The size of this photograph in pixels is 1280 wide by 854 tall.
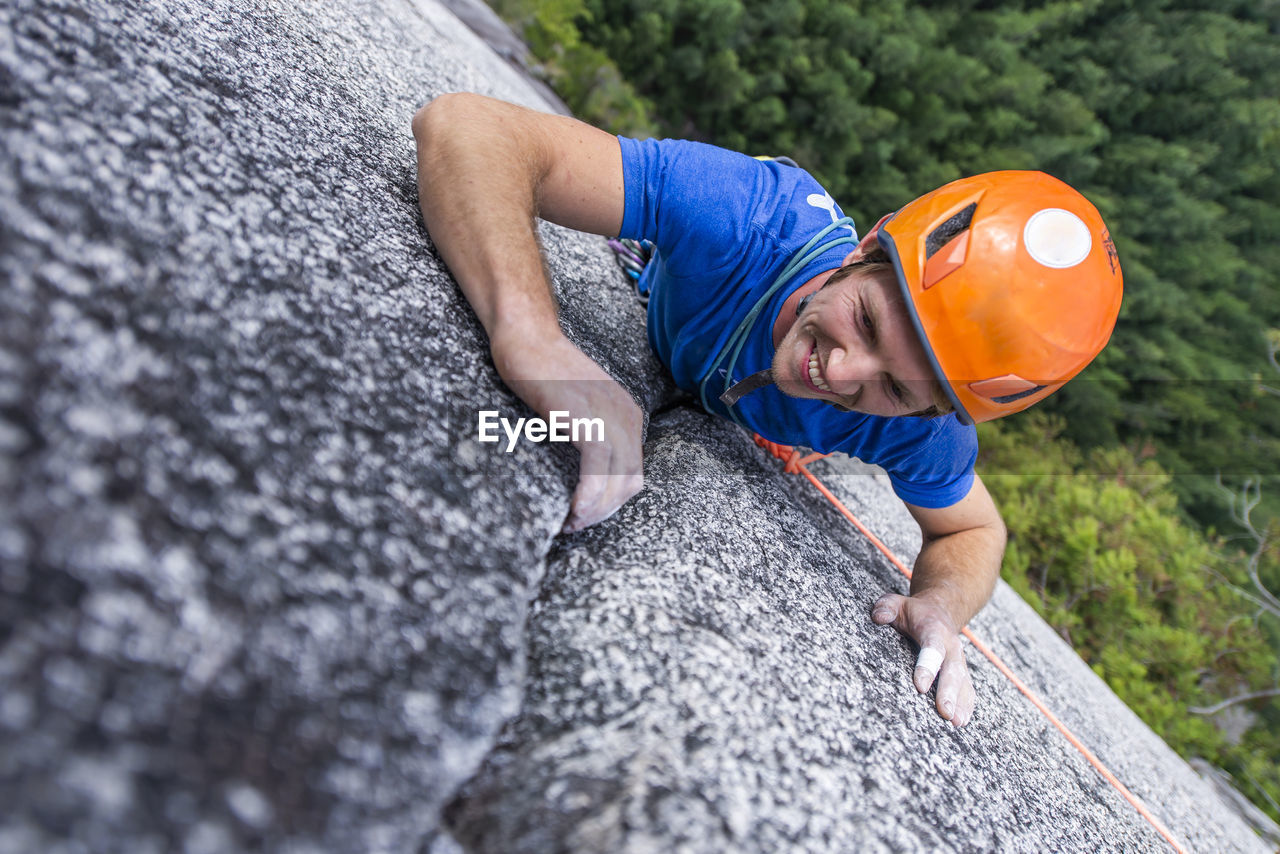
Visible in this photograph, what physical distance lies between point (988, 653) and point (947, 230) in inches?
56.3

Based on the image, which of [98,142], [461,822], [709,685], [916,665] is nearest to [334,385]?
[98,142]

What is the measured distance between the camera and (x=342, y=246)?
4.03 feet

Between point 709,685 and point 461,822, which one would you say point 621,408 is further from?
point 461,822

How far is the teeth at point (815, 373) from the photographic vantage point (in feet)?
5.64

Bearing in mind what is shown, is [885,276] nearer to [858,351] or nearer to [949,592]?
[858,351]

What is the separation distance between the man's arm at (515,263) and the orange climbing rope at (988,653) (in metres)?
1.07

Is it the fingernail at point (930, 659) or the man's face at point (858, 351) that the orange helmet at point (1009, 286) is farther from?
Result: the fingernail at point (930, 659)

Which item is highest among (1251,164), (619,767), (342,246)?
(1251,164)

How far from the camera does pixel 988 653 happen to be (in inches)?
85.7

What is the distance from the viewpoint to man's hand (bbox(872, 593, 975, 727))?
62.2 inches

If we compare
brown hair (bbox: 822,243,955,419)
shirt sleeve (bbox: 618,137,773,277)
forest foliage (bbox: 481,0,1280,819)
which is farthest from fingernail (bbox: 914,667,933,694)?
forest foliage (bbox: 481,0,1280,819)

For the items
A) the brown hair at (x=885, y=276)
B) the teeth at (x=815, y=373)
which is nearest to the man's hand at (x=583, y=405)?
the teeth at (x=815, y=373)

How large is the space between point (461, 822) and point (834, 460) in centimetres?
225

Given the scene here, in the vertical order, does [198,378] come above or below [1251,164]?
below
